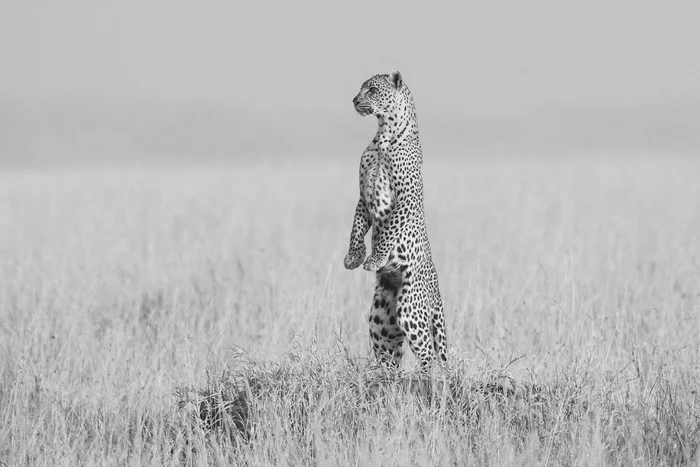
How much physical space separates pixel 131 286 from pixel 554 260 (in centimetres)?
446

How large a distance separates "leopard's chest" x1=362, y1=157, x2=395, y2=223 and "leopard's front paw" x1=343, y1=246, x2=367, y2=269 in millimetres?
174

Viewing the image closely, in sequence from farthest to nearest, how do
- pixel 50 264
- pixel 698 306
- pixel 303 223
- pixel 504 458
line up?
pixel 303 223 → pixel 50 264 → pixel 698 306 → pixel 504 458

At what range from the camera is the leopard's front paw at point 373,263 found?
4.67 m

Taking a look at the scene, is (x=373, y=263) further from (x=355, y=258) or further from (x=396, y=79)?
(x=396, y=79)

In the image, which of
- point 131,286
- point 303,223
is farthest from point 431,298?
point 303,223

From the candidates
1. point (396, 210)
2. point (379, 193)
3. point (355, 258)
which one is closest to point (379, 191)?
point (379, 193)

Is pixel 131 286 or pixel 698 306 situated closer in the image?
pixel 698 306

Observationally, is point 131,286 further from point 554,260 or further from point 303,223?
point 303,223

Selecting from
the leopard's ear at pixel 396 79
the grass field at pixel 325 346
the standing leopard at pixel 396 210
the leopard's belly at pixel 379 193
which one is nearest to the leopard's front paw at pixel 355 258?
the standing leopard at pixel 396 210

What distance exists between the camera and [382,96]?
187 inches

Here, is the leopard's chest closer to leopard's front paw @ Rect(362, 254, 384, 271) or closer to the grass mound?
leopard's front paw @ Rect(362, 254, 384, 271)

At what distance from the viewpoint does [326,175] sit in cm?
2877

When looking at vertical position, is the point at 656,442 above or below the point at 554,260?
below

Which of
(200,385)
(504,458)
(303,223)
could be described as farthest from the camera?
(303,223)
